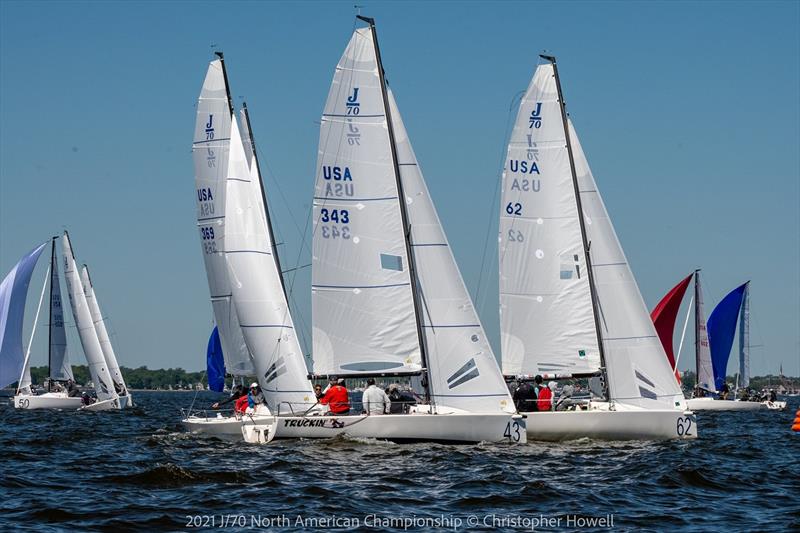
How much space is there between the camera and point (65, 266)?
5806 centimetres

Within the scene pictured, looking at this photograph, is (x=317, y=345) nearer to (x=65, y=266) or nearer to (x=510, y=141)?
(x=510, y=141)

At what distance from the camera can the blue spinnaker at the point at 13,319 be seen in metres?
56.4

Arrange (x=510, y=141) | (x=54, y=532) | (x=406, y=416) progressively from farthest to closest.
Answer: (x=510, y=141), (x=406, y=416), (x=54, y=532)

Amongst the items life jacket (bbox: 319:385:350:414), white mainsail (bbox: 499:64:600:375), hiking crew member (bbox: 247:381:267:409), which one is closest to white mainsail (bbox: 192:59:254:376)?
hiking crew member (bbox: 247:381:267:409)

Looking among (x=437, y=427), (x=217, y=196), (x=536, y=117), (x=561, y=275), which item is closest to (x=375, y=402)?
(x=437, y=427)

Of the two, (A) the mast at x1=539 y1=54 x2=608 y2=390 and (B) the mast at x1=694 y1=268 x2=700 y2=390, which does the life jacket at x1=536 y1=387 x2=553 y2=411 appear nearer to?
(A) the mast at x1=539 y1=54 x2=608 y2=390

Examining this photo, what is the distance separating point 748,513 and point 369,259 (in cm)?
1201

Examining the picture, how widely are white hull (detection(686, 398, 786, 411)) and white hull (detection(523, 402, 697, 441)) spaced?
32.6m

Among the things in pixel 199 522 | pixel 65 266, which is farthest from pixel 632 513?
pixel 65 266

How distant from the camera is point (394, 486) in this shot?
63.1 ft

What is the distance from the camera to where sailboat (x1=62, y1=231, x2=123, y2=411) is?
189ft

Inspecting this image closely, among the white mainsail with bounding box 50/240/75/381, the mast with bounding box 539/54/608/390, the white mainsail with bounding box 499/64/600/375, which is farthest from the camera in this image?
the white mainsail with bounding box 50/240/75/381

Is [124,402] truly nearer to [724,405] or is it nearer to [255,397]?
[724,405]

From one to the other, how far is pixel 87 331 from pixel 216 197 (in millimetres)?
25181
